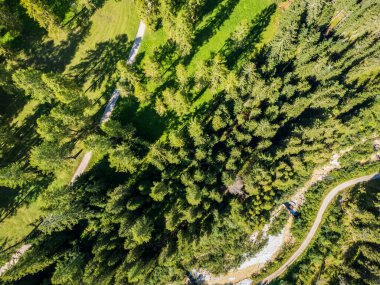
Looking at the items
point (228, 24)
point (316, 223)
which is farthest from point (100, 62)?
point (316, 223)

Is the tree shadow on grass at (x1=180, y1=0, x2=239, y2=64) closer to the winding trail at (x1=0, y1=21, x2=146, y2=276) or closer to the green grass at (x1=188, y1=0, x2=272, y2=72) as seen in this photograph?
the green grass at (x1=188, y1=0, x2=272, y2=72)

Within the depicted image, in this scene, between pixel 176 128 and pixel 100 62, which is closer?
pixel 176 128

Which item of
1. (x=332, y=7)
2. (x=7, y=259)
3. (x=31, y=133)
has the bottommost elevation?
(x=7, y=259)

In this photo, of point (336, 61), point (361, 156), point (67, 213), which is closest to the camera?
point (67, 213)

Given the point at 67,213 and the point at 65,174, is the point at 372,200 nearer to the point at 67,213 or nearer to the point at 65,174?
the point at 67,213

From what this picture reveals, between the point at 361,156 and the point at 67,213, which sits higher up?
the point at 67,213

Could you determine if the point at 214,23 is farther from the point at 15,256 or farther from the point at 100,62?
the point at 15,256

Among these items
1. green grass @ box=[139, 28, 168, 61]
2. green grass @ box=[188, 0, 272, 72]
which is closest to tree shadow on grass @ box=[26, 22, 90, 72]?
green grass @ box=[139, 28, 168, 61]

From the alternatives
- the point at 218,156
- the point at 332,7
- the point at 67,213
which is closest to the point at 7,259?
the point at 67,213
